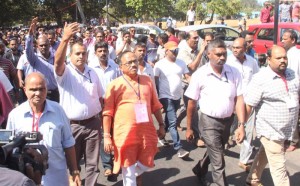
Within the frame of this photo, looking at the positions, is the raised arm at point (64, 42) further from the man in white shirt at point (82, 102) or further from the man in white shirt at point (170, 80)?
the man in white shirt at point (170, 80)

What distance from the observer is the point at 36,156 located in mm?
2189

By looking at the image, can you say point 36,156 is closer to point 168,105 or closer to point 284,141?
point 284,141

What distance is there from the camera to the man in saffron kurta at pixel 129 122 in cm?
399

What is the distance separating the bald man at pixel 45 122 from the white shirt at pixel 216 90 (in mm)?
1653

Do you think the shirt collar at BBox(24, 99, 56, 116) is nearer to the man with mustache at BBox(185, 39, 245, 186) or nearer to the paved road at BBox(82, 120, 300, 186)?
the man with mustache at BBox(185, 39, 245, 186)

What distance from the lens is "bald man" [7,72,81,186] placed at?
315cm

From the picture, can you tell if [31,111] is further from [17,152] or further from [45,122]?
[17,152]

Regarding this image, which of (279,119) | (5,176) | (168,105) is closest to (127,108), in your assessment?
(279,119)

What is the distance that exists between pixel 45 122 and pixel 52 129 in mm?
85

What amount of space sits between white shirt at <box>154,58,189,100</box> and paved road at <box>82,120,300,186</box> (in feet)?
3.24

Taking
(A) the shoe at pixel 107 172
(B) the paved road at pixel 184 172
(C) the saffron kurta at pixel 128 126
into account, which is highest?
(C) the saffron kurta at pixel 128 126

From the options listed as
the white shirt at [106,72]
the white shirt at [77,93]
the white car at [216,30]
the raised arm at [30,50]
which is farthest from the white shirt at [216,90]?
the white car at [216,30]

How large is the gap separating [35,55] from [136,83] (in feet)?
7.70

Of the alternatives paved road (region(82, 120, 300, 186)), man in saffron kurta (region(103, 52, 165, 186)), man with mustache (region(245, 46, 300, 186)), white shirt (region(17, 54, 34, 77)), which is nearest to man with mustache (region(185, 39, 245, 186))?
man with mustache (region(245, 46, 300, 186))
